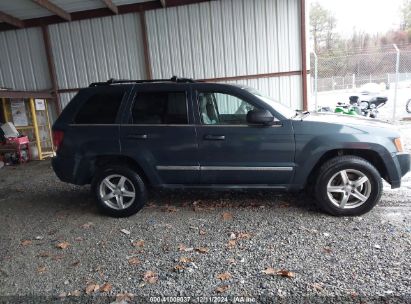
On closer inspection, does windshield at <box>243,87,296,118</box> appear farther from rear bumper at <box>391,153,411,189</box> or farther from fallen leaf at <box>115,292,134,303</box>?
fallen leaf at <box>115,292,134,303</box>

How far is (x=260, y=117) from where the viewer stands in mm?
4086

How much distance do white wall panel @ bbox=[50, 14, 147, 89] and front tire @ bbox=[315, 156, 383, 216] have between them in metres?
7.72

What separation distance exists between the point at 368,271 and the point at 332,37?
38965 mm

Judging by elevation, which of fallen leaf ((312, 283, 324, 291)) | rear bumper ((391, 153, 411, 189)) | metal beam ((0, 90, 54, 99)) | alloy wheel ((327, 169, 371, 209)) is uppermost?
metal beam ((0, 90, 54, 99))

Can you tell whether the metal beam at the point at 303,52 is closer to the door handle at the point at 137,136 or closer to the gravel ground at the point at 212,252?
the gravel ground at the point at 212,252

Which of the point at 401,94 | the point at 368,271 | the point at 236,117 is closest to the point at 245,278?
the point at 368,271

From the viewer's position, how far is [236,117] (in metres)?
4.36

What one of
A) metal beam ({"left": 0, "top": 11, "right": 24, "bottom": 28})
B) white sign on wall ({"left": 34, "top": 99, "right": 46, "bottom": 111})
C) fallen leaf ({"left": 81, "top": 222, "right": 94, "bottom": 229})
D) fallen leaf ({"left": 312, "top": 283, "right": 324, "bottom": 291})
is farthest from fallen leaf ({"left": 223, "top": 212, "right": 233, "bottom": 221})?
metal beam ({"left": 0, "top": 11, "right": 24, "bottom": 28})

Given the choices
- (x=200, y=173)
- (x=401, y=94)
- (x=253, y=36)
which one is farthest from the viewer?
(x=401, y=94)

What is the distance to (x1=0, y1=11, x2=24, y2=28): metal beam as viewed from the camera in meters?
9.71

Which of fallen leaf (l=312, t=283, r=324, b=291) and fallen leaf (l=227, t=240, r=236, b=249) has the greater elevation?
fallen leaf (l=227, t=240, r=236, b=249)

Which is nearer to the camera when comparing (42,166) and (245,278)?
(245,278)

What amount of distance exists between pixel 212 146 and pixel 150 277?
1.86 m

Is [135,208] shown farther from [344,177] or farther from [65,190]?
[344,177]
